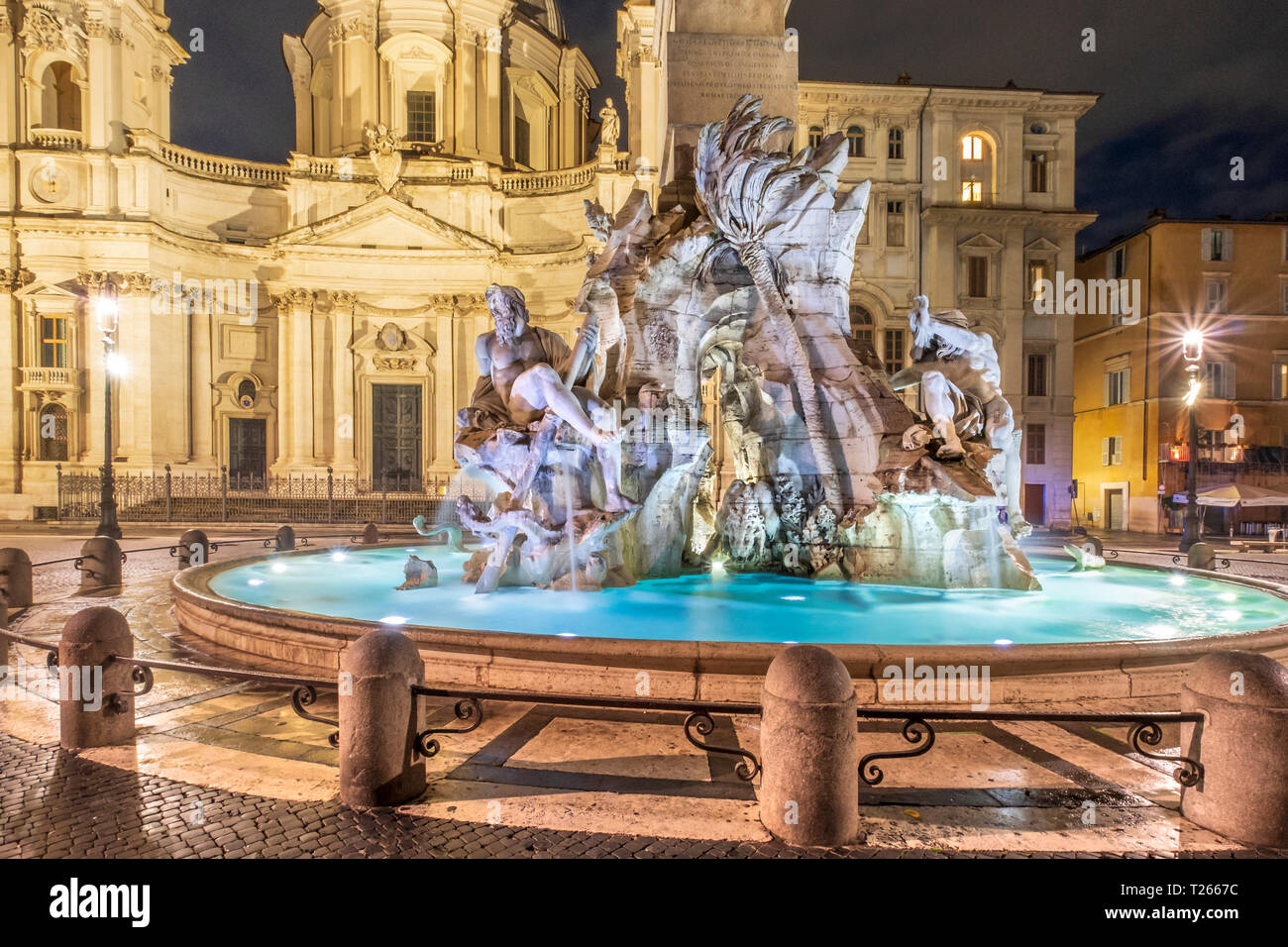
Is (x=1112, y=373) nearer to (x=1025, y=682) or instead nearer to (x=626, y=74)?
(x=626, y=74)

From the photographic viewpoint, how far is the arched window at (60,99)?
36.6 m

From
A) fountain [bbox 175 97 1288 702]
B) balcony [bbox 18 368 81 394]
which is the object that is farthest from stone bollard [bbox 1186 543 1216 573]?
balcony [bbox 18 368 81 394]

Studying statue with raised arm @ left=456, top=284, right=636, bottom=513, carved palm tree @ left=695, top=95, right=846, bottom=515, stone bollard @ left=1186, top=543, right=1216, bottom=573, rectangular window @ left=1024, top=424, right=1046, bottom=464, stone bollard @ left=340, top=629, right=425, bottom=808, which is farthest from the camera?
rectangular window @ left=1024, top=424, right=1046, bottom=464

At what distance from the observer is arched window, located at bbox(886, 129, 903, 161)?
36.4m

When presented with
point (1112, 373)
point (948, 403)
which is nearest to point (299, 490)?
point (948, 403)

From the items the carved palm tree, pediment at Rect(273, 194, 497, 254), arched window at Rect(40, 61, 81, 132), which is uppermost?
arched window at Rect(40, 61, 81, 132)

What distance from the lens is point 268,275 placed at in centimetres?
3809

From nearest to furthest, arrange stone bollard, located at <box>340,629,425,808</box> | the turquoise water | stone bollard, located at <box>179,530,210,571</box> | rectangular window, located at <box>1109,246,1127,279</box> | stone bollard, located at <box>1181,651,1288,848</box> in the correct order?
stone bollard, located at <box>1181,651,1288,848</box>
stone bollard, located at <box>340,629,425,808</box>
the turquoise water
stone bollard, located at <box>179,530,210,571</box>
rectangular window, located at <box>1109,246,1127,279</box>

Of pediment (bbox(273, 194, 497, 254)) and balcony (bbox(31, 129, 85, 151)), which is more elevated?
balcony (bbox(31, 129, 85, 151))

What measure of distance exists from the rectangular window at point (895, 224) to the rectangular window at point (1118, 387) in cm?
1295

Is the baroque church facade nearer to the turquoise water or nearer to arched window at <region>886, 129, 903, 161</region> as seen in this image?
arched window at <region>886, 129, 903, 161</region>

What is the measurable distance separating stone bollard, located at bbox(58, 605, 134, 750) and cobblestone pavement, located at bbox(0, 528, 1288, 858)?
0.51 ft

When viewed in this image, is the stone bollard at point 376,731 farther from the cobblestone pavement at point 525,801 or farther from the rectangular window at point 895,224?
the rectangular window at point 895,224

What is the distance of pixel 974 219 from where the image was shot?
1412 inches
